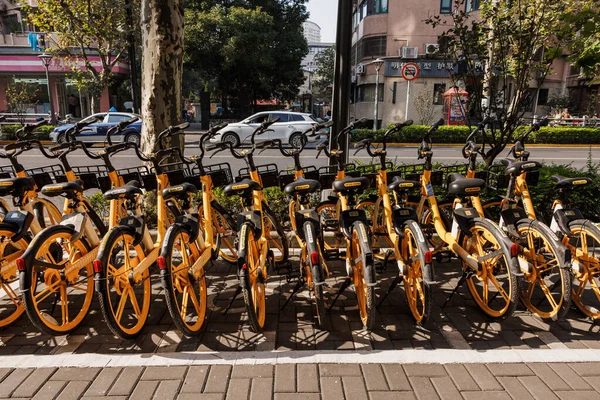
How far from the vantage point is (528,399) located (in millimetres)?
2518

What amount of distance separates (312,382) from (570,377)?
1678 mm

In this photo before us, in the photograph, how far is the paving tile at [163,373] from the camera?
2713 mm

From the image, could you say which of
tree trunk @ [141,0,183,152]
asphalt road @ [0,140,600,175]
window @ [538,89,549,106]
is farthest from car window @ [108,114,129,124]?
window @ [538,89,549,106]

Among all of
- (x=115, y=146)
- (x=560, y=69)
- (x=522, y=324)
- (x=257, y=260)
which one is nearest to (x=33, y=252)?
(x=115, y=146)

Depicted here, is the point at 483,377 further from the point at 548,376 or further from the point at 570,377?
the point at 570,377

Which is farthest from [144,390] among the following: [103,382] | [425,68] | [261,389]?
[425,68]

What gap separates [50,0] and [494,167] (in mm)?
18158

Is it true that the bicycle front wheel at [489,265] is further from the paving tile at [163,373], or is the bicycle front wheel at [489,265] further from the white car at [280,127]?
the white car at [280,127]

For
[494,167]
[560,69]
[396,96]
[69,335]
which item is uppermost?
[560,69]

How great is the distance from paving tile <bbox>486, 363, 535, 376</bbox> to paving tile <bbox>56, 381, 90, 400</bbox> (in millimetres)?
2640

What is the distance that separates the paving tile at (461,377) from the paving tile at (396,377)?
31cm

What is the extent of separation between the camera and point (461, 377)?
2729 millimetres

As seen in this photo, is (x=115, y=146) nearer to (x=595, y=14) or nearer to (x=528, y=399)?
(x=528, y=399)

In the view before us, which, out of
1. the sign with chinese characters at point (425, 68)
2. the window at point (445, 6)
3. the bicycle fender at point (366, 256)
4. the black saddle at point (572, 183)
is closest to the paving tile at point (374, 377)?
the bicycle fender at point (366, 256)
